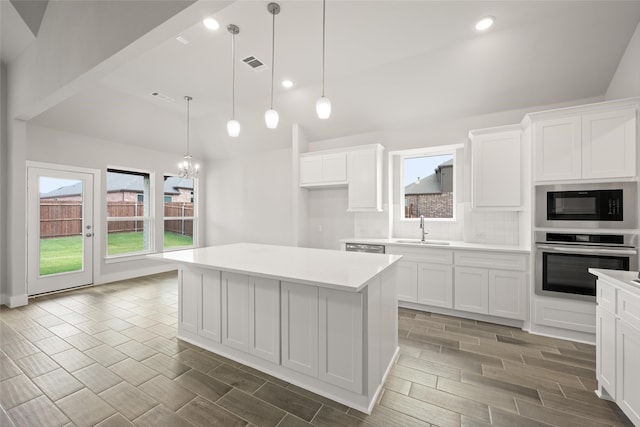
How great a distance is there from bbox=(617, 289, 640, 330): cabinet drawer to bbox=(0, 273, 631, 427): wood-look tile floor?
670 mm

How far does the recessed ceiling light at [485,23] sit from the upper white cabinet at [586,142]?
1.05m

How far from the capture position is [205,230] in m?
6.67

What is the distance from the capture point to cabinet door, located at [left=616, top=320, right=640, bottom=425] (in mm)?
1487

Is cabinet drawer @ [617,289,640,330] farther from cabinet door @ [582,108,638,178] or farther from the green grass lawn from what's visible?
the green grass lawn

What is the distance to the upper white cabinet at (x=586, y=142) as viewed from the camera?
8.26 feet

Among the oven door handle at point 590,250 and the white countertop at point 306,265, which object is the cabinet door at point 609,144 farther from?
the white countertop at point 306,265

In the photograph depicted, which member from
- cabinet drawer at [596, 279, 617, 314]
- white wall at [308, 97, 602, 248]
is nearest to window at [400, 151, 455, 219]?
white wall at [308, 97, 602, 248]

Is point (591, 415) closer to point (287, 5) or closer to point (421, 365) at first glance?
point (421, 365)

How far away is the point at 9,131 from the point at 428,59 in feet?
18.1

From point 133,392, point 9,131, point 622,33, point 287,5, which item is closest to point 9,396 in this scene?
point 133,392

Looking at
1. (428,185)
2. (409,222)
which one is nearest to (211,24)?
(428,185)

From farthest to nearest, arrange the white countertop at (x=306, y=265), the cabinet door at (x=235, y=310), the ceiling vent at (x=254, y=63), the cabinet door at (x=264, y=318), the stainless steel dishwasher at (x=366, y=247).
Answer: the stainless steel dishwasher at (x=366, y=247) → the ceiling vent at (x=254, y=63) → the cabinet door at (x=235, y=310) → the cabinet door at (x=264, y=318) → the white countertop at (x=306, y=265)

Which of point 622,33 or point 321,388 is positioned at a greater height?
point 622,33

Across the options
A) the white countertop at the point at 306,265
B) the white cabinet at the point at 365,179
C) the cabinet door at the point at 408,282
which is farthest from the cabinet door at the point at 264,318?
the white cabinet at the point at 365,179
